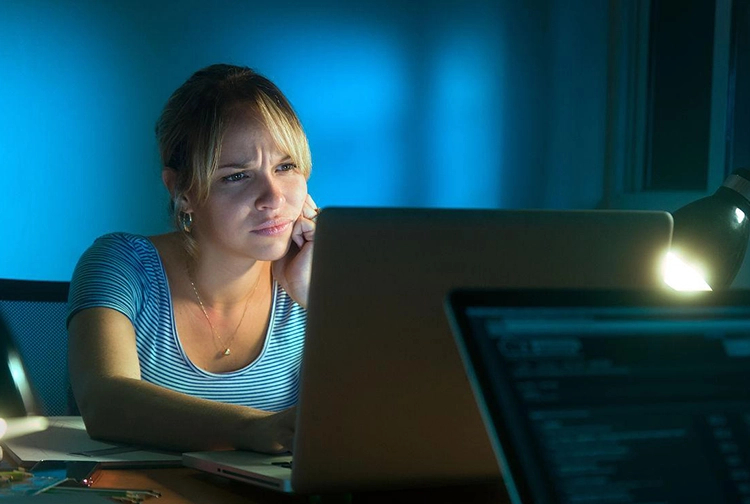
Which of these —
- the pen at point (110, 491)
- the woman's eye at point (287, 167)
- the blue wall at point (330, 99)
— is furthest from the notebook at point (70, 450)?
the blue wall at point (330, 99)

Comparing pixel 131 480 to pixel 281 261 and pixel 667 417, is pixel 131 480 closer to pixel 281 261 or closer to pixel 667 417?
pixel 667 417

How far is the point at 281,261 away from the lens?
71.8 inches

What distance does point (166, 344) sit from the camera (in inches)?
65.7

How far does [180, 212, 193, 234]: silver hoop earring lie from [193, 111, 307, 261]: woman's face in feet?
0.23

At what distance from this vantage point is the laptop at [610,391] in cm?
58

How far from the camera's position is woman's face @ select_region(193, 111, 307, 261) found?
5.58 feet

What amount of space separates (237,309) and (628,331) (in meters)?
1.24

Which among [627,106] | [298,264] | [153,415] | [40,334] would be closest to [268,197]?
[298,264]

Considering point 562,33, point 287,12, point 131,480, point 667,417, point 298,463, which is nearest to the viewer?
point 667,417

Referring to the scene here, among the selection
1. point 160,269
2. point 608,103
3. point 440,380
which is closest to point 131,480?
point 440,380

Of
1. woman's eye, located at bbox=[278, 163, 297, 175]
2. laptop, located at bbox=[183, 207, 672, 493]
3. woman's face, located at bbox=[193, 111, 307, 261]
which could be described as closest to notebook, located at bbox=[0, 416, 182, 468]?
laptop, located at bbox=[183, 207, 672, 493]

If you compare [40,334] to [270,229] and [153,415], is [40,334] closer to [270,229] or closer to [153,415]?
[270,229]

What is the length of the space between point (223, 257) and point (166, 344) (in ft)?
0.66

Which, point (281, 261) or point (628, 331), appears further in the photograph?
point (281, 261)
